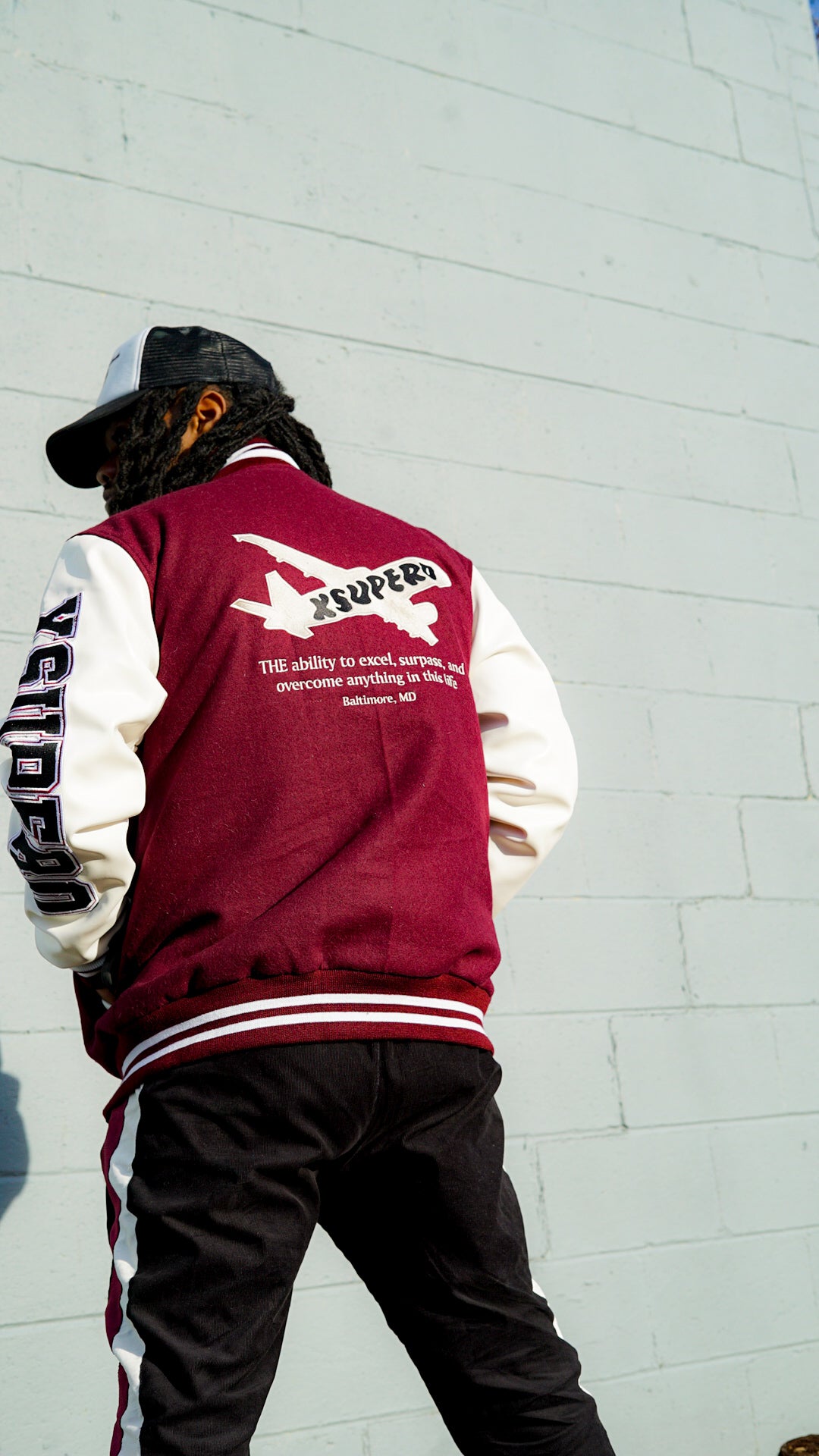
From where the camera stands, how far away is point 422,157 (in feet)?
9.84

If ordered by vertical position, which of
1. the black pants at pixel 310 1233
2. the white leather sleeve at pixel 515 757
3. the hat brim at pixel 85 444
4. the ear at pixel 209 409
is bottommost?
the black pants at pixel 310 1233

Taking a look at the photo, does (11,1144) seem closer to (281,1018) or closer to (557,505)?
(281,1018)

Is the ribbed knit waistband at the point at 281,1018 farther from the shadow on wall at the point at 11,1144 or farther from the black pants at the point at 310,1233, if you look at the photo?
the shadow on wall at the point at 11,1144

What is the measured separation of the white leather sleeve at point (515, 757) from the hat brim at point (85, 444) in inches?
21.8

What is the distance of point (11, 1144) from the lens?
213cm

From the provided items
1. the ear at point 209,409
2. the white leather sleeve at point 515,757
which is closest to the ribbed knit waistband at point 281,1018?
the white leather sleeve at point 515,757

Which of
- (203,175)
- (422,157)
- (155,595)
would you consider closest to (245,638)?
(155,595)

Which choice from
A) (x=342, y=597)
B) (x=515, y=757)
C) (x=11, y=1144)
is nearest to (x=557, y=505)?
(x=515, y=757)

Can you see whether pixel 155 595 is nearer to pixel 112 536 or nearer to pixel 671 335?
pixel 112 536

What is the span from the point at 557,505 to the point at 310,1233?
1999 millimetres

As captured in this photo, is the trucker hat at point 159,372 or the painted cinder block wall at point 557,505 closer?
the trucker hat at point 159,372

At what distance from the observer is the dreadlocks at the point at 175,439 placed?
173 cm

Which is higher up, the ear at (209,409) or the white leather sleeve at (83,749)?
the ear at (209,409)

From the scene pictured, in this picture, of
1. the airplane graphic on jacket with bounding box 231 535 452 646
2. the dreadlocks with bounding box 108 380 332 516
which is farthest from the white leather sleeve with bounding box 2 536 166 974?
the dreadlocks with bounding box 108 380 332 516
